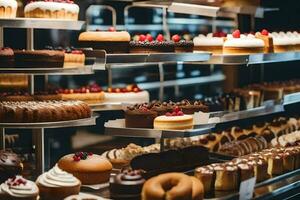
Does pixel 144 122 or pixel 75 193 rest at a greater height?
pixel 144 122

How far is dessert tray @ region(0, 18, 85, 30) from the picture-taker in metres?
4.24

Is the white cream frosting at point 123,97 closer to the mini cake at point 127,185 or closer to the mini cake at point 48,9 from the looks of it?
the mini cake at point 48,9

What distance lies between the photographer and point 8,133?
6.68 metres

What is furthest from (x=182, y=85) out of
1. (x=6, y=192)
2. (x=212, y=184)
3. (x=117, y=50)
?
(x=6, y=192)

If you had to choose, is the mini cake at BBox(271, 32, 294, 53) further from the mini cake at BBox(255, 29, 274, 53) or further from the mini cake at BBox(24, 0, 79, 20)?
the mini cake at BBox(24, 0, 79, 20)

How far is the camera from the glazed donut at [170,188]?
3.51 metres

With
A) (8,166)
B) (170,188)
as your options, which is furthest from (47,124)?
(170,188)

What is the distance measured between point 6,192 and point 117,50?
61.2 inches

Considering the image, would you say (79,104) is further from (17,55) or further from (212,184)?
(212,184)

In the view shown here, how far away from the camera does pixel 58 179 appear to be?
377 centimetres

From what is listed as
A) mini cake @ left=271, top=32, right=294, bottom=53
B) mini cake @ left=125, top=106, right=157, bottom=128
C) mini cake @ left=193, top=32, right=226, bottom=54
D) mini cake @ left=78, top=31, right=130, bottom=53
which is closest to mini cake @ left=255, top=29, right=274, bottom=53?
mini cake @ left=271, top=32, right=294, bottom=53

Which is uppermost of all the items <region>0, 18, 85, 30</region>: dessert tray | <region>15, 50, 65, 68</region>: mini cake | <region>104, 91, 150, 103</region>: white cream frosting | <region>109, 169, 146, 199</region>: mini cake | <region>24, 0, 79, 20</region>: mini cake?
<region>24, 0, 79, 20</region>: mini cake

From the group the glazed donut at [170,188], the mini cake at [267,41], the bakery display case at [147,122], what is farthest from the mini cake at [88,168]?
the mini cake at [267,41]

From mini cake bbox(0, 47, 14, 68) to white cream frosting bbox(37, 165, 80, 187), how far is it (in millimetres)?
1090
